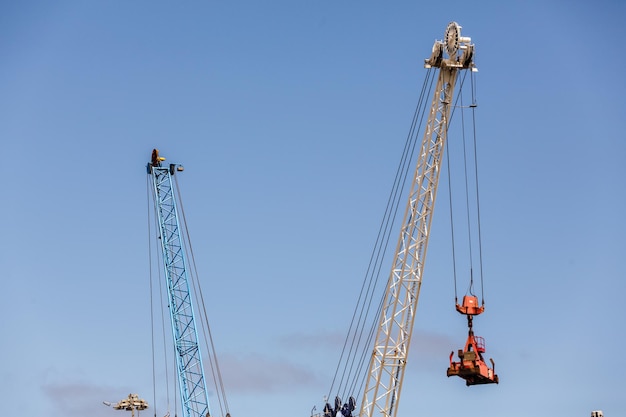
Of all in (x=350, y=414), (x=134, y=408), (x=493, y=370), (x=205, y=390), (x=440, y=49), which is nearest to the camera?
(x=493, y=370)

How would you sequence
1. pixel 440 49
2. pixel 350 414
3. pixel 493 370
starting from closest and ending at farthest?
pixel 493 370
pixel 440 49
pixel 350 414

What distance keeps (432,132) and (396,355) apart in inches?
824

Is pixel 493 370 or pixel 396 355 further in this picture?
pixel 396 355

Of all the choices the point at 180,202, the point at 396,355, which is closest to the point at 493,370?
the point at 396,355

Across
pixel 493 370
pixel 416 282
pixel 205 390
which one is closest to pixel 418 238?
pixel 416 282

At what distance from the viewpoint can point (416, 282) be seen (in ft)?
370

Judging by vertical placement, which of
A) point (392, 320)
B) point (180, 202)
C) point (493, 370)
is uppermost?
point (180, 202)

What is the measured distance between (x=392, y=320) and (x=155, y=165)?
5430cm

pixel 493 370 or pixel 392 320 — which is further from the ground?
pixel 392 320

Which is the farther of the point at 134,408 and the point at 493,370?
the point at 134,408

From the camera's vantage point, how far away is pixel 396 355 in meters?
113

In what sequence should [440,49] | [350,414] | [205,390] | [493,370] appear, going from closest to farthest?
1. [493,370]
2. [440,49]
3. [350,414]
4. [205,390]

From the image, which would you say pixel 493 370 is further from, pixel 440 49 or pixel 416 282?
pixel 440 49

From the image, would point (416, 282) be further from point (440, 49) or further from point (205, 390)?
point (205, 390)
